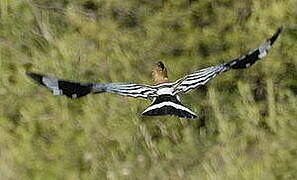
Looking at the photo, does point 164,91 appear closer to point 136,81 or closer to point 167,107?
point 167,107

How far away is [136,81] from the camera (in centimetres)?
434

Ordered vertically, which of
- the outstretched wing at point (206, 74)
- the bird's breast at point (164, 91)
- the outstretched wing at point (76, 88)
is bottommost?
the bird's breast at point (164, 91)

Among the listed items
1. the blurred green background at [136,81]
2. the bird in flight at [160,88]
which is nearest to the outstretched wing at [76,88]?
the bird in flight at [160,88]

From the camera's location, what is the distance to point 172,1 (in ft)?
14.5

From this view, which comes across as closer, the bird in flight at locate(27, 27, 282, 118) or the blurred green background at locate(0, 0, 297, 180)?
the bird in flight at locate(27, 27, 282, 118)

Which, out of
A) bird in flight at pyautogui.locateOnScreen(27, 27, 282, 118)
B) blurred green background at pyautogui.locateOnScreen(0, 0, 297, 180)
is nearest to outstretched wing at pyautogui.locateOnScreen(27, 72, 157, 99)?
bird in flight at pyautogui.locateOnScreen(27, 27, 282, 118)

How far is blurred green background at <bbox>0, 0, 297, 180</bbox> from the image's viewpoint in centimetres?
425

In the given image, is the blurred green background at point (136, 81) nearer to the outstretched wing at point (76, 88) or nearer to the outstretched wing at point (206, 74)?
the outstretched wing at point (206, 74)

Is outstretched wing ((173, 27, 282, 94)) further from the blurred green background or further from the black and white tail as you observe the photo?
the blurred green background

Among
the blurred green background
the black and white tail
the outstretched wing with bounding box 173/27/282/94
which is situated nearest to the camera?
the black and white tail

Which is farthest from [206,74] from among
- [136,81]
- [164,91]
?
[136,81]

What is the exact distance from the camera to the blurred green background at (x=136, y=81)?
13.9 ft

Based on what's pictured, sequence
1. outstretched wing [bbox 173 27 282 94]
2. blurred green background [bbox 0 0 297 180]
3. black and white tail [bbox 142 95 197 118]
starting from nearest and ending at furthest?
black and white tail [bbox 142 95 197 118], outstretched wing [bbox 173 27 282 94], blurred green background [bbox 0 0 297 180]

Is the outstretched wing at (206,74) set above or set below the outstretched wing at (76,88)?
above
